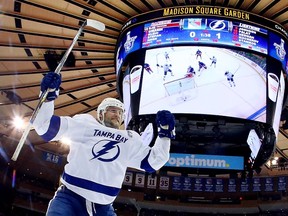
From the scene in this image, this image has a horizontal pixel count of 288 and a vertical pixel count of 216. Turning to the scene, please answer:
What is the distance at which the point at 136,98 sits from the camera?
339 inches

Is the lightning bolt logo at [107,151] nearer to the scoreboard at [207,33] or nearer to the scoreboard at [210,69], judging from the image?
Result: the scoreboard at [210,69]

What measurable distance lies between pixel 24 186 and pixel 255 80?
1671cm

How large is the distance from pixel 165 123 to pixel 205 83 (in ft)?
15.8

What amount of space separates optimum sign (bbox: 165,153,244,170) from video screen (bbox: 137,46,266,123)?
1.25 meters

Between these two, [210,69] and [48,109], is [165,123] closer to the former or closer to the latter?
[48,109]

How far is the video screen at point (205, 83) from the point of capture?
8133mm

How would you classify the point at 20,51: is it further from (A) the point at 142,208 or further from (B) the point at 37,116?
(A) the point at 142,208

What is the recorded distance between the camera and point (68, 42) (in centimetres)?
1000

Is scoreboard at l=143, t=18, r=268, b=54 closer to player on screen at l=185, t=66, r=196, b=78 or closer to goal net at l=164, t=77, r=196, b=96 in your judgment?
player on screen at l=185, t=66, r=196, b=78

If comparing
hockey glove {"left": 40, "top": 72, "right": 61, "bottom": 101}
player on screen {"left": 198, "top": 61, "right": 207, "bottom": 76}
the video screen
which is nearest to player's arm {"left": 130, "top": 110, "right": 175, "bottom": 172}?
hockey glove {"left": 40, "top": 72, "right": 61, "bottom": 101}

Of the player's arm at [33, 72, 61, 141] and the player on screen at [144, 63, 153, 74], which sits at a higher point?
the player on screen at [144, 63, 153, 74]

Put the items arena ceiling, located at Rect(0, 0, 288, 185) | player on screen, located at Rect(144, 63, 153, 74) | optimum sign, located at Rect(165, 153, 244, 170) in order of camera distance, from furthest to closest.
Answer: optimum sign, located at Rect(165, 153, 244, 170) < arena ceiling, located at Rect(0, 0, 288, 185) < player on screen, located at Rect(144, 63, 153, 74)

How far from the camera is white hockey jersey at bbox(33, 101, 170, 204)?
129 inches

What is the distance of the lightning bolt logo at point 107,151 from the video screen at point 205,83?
15.5 feet
